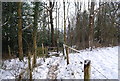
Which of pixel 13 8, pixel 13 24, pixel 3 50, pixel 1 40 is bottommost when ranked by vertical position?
pixel 3 50

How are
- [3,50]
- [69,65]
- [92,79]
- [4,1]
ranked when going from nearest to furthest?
[92,79] < [69,65] < [4,1] < [3,50]

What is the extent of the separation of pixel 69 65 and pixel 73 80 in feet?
7.82

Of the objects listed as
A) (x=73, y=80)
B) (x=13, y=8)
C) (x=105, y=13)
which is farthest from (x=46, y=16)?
(x=73, y=80)

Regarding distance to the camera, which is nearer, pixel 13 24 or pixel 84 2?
pixel 13 24

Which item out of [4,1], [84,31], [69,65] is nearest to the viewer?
[69,65]

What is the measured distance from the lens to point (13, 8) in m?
17.2

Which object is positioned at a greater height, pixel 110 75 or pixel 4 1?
pixel 4 1

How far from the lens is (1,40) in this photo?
16.9 metres

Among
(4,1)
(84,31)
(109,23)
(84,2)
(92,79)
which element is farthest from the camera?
(84,2)

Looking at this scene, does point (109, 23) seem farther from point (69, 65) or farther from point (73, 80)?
point (73, 80)

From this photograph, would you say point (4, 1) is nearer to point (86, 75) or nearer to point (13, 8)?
point (13, 8)

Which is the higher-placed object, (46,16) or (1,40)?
(46,16)

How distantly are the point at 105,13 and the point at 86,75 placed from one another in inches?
967

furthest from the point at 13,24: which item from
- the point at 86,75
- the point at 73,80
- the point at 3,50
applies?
the point at 86,75
